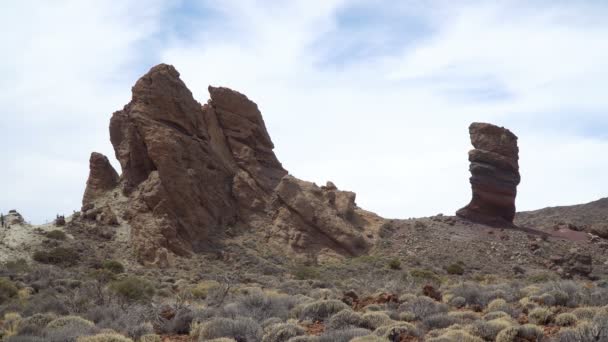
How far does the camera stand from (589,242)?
159 ft

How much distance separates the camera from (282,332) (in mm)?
11844

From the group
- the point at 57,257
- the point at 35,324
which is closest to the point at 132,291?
the point at 35,324

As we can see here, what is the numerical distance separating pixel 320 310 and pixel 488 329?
14.4 feet

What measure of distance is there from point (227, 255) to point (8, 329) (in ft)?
78.5

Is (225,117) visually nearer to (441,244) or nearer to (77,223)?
(77,223)

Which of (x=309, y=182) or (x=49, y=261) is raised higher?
(x=309, y=182)

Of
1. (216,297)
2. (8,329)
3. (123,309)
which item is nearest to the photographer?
(8,329)

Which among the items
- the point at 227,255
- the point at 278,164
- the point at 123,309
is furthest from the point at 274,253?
the point at 123,309

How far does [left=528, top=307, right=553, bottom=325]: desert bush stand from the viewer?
44.6 ft

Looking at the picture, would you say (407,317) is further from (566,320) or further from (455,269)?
(455,269)

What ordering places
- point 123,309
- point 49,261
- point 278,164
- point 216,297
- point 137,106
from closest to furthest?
point 123,309
point 216,297
point 49,261
point 137,106
point 278,164

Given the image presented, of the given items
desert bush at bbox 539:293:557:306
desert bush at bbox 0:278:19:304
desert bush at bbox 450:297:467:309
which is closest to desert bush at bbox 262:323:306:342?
desert bush at bbox 450:297:467:309

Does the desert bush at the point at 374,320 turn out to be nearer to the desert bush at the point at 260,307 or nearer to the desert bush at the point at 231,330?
the desert bush at the point at 231,330

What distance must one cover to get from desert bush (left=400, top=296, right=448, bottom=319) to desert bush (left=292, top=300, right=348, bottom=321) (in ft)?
5.39
